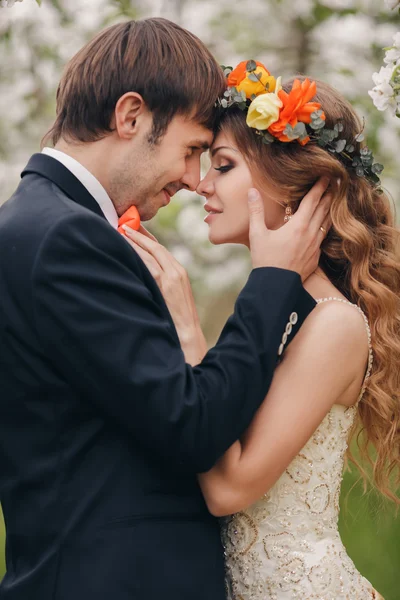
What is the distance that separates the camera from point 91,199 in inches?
109

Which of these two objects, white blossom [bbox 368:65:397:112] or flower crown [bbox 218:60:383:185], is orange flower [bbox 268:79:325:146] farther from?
white blossom [bbox 368:65:397:112]

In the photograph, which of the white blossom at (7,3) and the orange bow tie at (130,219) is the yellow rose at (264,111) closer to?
the orange bow tie at (130,219)

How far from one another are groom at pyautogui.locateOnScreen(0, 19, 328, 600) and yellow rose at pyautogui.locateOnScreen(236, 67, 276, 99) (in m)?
0.73

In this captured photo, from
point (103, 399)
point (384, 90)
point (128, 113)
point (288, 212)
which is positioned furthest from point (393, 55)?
point (103, 399)

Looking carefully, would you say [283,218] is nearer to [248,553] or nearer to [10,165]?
[248,553]

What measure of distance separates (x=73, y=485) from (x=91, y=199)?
35.4 inches

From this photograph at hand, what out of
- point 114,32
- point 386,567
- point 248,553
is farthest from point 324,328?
point 386,567

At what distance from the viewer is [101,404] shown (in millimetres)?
2402

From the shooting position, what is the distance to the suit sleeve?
2340 mm

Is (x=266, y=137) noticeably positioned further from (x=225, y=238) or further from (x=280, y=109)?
(x=225, y=238)

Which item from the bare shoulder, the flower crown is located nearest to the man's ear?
the flower crown

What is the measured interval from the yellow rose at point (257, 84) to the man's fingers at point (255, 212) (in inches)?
14.7

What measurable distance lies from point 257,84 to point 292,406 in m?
1.22

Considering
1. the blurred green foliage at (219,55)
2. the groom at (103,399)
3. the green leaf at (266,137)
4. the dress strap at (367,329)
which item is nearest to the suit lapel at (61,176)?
the groom at (103,399)
